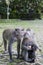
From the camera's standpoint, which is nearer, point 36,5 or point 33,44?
point 33,44

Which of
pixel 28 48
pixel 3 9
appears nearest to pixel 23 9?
pixel 3 9

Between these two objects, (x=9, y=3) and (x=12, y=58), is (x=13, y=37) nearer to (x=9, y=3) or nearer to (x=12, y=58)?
(x=12, y=58)

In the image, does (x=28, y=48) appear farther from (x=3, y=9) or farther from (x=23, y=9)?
(x=23, y=9)

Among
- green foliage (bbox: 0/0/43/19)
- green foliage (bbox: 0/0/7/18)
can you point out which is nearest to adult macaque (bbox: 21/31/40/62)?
green foliage (bbox: 0/0/43/19)

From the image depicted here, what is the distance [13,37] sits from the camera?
5602 millimetres

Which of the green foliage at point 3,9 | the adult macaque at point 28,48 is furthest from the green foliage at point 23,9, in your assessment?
the adult macaque at point 28,48

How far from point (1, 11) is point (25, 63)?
1142 centimetres

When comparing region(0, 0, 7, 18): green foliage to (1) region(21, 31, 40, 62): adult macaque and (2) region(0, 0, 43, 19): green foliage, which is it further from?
(1) region(21, 31, 40, 62): adult macaque

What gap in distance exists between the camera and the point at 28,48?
5.44m

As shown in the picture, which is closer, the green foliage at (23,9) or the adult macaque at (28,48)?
the adult macaque at (28,48)

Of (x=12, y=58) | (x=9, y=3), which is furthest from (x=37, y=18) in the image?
(x=12, y=58)

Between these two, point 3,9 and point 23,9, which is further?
point 23,9

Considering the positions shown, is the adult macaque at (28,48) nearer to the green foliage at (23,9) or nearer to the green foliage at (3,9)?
the green foliage at (23,9)

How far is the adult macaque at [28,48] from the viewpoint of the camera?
545 cm
